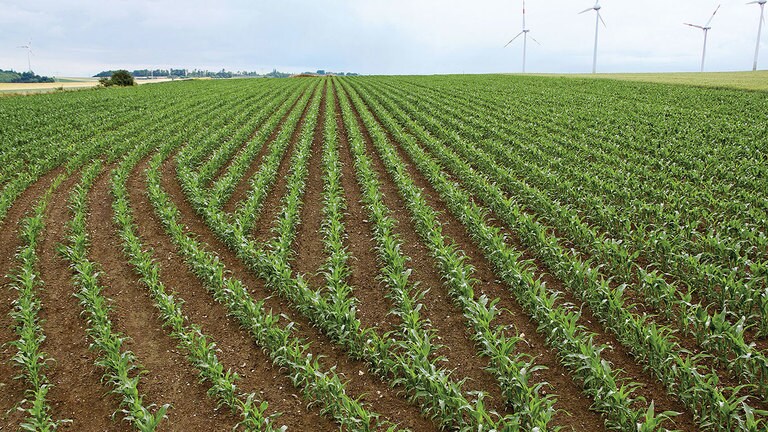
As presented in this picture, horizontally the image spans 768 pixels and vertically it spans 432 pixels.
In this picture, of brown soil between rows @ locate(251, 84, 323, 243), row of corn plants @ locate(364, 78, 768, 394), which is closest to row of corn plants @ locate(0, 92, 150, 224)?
brown soil between rows @ locate(251, 84, 323, 243)

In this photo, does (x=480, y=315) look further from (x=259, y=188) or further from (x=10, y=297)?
(x=10, y=297)

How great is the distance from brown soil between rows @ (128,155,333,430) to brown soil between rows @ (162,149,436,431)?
1.84 feet

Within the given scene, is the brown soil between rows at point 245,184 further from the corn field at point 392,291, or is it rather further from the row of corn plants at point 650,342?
the row of corn plants at point 650,342

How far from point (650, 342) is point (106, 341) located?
6657mm

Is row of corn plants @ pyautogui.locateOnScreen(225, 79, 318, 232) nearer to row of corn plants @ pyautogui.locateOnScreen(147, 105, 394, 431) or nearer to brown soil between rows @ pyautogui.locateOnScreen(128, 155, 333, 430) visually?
row of corn plants @ pyautogui.locateOnScreen(147, 105, 394, 431)

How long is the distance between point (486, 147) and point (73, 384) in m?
14.9

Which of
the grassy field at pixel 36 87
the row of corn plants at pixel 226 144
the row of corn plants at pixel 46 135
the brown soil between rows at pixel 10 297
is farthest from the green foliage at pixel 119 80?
the brown soil between rows at pixel 10 297

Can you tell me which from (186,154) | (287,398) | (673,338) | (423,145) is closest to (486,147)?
(423,145)

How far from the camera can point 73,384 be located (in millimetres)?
5570

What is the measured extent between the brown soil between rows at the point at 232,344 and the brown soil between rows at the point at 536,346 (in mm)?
2569

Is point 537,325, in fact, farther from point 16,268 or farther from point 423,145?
point 423,145

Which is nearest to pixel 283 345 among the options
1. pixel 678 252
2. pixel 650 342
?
pixel 650 342

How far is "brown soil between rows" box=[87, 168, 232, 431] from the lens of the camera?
5.06m

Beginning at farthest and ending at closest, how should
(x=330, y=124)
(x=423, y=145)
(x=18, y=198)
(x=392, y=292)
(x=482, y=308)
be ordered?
(x=330, y=124) < (x=423, y=145) < (x=18, y=198) < (x=392, y=292) < (x=482, y=308)
